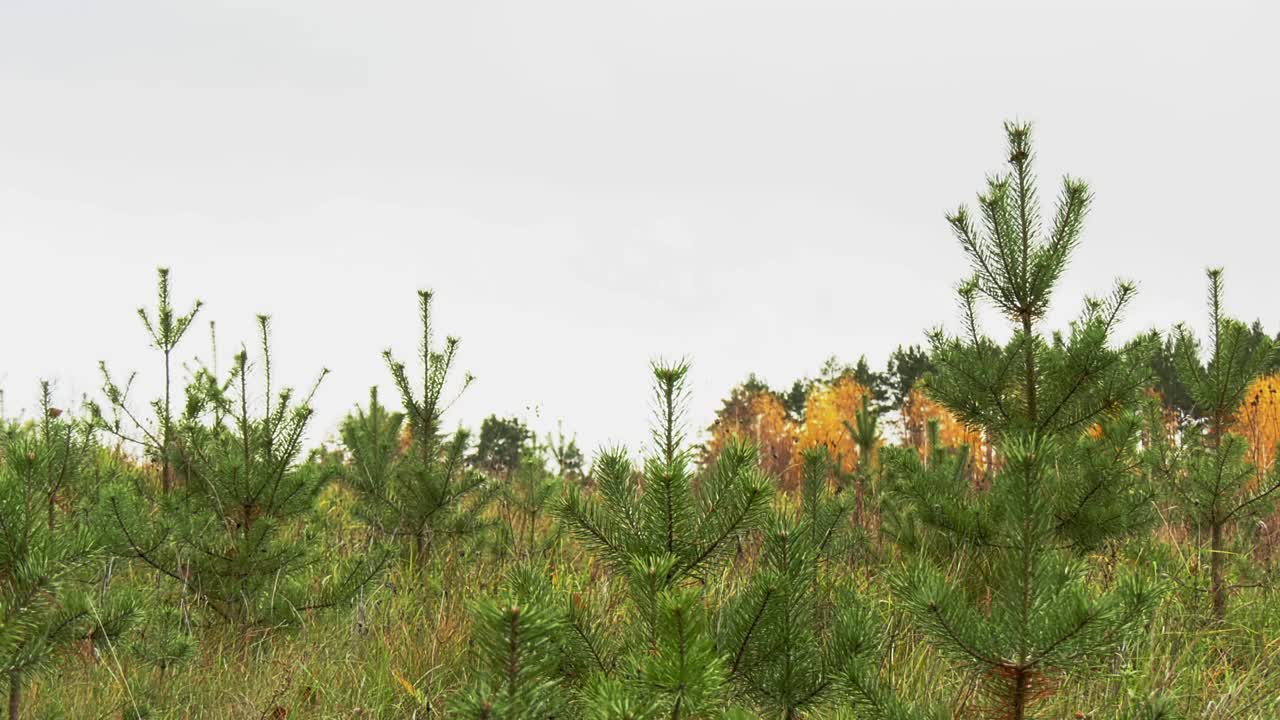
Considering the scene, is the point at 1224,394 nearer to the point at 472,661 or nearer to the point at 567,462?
the point at 567,462

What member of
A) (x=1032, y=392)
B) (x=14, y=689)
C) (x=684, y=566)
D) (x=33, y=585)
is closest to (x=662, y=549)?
(x=684, y=566)

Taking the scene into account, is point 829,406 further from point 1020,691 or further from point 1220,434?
point 1020,691

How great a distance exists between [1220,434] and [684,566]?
16.2ft

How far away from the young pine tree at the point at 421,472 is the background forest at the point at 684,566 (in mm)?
20

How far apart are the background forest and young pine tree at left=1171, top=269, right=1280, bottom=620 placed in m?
0.02

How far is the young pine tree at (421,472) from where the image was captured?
571cm

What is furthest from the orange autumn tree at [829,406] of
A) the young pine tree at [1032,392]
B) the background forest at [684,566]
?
the young pine tree at [1032,392]

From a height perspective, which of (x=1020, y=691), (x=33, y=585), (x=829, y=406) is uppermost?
(x=33, y=585)

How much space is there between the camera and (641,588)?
88.0 inches

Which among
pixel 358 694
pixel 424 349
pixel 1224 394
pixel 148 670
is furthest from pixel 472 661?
pixel 1224 394

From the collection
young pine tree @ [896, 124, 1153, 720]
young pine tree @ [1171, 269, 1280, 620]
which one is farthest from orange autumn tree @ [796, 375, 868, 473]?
young pine tree @ [896, 124, 1153, 720]

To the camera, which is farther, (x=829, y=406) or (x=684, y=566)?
(x=829, y=406)

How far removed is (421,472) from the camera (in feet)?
18.3

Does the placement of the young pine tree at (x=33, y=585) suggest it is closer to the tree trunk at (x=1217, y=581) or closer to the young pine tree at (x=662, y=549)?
the young pine tree at (x=662, y=549)
